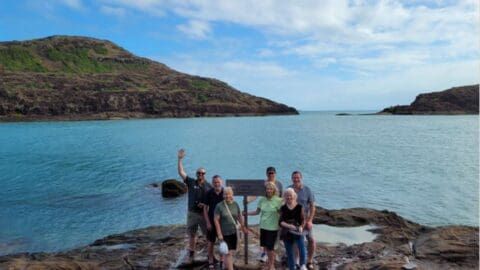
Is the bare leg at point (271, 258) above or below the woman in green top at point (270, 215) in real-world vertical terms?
below

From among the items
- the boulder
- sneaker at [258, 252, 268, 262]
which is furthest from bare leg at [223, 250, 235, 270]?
the boulder

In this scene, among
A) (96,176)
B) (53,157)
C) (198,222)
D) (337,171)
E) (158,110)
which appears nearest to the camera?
(198,222)

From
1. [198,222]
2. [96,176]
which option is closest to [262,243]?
[198,222]

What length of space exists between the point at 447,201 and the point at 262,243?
66.4ft

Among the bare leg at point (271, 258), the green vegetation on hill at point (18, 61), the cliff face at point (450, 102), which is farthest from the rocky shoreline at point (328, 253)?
the green vegetation on hill at point (18, 61)

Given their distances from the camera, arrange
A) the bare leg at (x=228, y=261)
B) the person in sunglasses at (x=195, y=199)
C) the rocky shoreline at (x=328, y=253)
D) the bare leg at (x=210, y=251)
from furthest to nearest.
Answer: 1. the rocky shoreline at (x=328, y=253)
2. the person in sunglasses at (x=195, y=199)
3. the bare leg at (x=210, y=251)
4. the bare leg at (x=228, y=261)

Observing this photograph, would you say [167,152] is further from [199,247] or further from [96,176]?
[199,247]

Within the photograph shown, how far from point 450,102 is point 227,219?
184m

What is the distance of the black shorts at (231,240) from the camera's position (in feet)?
33.1

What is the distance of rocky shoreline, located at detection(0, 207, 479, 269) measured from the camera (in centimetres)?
1124

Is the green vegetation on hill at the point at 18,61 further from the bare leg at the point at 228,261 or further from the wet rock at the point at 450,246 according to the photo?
the wet rock at the point at 450,246

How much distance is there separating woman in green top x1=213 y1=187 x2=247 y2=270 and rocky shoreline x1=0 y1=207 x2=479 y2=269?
1.38 metres

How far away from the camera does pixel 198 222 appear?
11742mm

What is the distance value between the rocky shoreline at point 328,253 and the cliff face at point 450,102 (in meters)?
171
